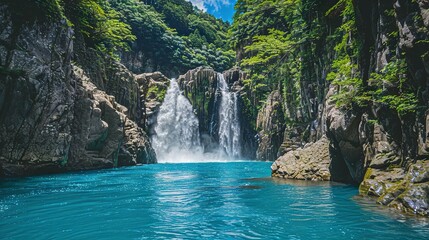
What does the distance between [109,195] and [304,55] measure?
20053 mm

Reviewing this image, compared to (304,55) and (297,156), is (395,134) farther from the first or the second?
(304,55)

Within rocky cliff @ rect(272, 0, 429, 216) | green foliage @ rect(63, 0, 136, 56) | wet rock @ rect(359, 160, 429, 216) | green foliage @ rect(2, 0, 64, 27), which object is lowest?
wet rock @ rect(359, 160, 429, 216)

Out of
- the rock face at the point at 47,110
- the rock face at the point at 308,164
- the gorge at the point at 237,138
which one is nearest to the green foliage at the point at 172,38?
the gorge at the point at 237,138

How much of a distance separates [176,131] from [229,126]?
716 cm

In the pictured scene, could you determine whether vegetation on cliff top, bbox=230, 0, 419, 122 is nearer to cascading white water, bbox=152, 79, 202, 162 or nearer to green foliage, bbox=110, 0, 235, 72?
cascading white water, bbox=152, 79, 202, 162

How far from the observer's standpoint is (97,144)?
83.8 feet

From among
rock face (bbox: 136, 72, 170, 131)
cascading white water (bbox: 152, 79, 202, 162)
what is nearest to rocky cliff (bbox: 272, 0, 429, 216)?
cascading white water (bbox: 152, 79, 202, 162)

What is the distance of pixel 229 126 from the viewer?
143 ft

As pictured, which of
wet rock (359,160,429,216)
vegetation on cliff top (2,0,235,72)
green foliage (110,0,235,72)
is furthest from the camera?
green foliage (110,0,235,72)

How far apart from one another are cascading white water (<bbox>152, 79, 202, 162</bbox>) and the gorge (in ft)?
0.48

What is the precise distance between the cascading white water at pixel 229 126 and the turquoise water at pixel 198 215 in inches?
1191

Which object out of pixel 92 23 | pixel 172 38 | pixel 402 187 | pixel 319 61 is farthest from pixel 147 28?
pixel 402 187

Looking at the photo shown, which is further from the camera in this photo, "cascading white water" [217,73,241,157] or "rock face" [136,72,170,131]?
"cascading white water" [217,73,241,157]

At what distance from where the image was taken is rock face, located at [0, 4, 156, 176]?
651 inches
